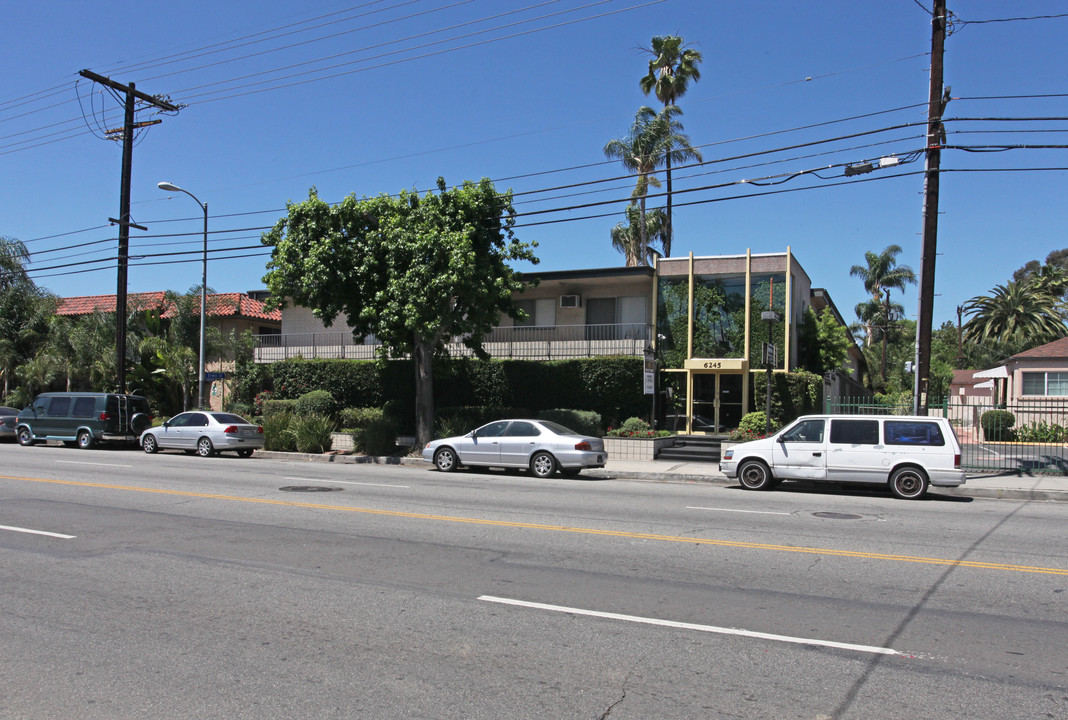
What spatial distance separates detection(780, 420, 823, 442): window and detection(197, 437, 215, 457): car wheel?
16.3m

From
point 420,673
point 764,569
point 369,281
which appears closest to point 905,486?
point 764,569

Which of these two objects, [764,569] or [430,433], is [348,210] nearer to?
[430,433]

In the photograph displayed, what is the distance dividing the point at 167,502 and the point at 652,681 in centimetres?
992

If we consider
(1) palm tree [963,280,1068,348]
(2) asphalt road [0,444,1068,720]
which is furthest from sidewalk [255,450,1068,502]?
(1) palm tree [963,280,1068,348]

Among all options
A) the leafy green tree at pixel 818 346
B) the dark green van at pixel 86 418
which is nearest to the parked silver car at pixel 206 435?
the dark green van at pixel 86 418

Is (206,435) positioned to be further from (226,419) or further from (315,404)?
(315,404)

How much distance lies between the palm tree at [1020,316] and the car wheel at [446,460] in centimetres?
5382

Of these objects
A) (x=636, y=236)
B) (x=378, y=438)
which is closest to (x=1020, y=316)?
(x=636, y=236)

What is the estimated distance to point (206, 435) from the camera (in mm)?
22922

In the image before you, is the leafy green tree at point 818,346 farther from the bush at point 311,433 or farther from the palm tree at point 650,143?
the bush at point 311,433

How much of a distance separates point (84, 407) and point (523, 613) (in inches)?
962

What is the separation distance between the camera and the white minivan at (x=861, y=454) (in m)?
14.5

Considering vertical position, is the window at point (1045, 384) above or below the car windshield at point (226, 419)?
above

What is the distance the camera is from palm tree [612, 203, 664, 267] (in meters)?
38.3
